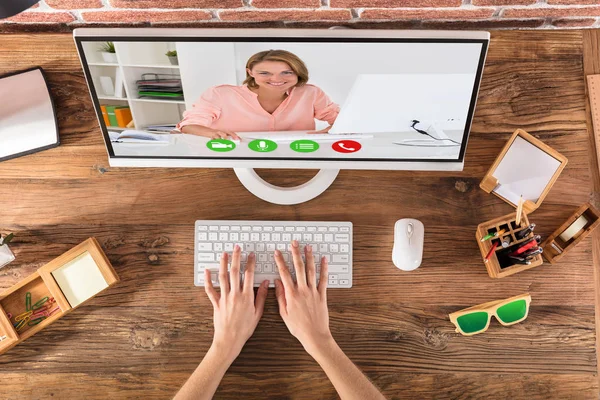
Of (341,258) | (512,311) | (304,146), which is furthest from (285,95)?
(512,311)

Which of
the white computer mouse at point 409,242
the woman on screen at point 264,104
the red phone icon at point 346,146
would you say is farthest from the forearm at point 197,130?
the white computer mouse at point 409,242

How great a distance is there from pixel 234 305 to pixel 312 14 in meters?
0.79

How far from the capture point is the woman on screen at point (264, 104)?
3.02 feet

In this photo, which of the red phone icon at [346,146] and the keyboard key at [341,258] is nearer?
the red phone icon at [346,146]

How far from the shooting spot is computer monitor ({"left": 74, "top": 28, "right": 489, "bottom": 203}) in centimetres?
89

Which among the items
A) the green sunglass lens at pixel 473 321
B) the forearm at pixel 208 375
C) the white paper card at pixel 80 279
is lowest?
the forearm at pixel 208 375

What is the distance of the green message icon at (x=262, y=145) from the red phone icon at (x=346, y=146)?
131mm

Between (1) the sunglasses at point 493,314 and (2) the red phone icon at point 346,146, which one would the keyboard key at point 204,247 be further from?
(1) the sunglasses at point 493,314

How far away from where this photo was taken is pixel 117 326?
118 centimetres

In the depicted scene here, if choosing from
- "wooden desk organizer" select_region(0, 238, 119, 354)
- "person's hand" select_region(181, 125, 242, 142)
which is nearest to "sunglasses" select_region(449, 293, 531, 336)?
"person's hand" select_region(181, 125, 242, 142)

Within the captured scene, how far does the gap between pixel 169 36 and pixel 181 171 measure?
0.43 meters

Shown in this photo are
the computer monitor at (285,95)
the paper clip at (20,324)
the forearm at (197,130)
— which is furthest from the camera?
the paper clip at (20,324)

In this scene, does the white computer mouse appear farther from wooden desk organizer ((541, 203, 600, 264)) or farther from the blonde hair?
the blonde hair

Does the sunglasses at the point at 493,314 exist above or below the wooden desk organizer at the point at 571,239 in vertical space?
below
